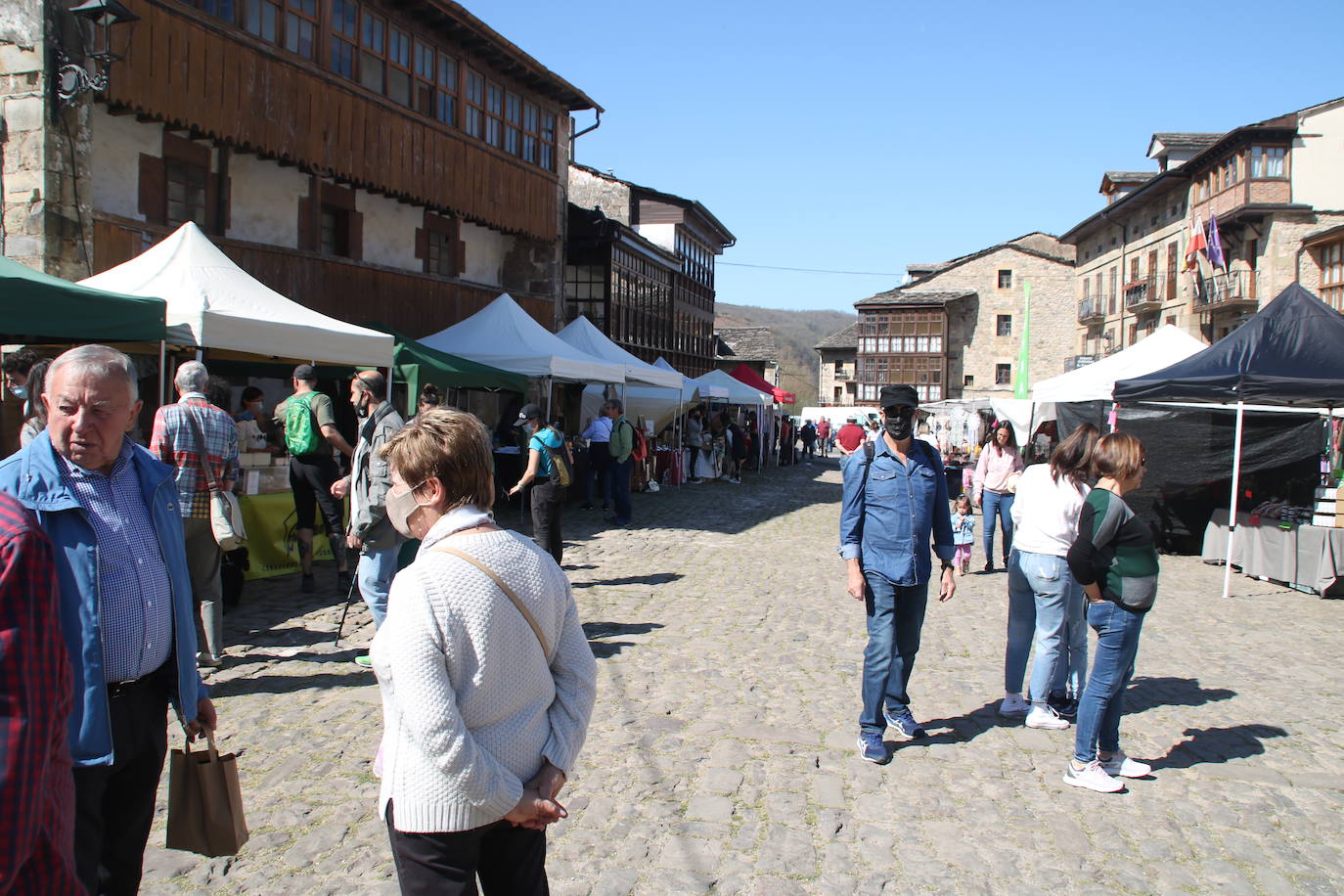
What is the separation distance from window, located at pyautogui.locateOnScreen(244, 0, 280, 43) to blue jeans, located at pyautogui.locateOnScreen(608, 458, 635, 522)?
7.22 m

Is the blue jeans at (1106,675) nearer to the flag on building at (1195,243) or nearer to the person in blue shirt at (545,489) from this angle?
the person in blue shirt at (545,489)

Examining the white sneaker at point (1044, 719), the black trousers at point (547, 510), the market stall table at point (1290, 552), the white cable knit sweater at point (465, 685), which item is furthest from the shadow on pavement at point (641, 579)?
the white cable knit sweater at point (465, 685)

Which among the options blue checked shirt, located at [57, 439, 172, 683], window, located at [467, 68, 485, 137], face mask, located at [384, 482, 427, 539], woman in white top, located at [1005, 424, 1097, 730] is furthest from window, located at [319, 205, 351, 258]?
face mask, located at [384, 482, 427, 539]

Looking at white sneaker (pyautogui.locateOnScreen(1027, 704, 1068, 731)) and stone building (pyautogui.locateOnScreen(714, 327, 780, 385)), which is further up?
stone building (pyautogui.locateOnScreen(714, 327, 780, 385))

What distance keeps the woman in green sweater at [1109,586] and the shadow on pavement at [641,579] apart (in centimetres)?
534

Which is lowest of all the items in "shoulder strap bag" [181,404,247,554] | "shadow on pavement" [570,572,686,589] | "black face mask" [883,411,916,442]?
"shadow on pavement" [570,572,686,589]

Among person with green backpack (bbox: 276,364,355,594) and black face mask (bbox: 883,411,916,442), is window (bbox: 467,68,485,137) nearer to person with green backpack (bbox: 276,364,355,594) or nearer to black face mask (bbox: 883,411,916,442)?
person with green backpack (bbox: 276,364,355,594)

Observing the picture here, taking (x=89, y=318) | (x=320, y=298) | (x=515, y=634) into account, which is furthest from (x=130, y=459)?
(x=320, y=298)

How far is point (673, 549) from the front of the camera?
11719 mm

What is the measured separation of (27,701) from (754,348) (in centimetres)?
6302

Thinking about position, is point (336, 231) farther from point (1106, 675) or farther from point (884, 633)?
point (1106, 675)

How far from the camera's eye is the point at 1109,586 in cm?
421

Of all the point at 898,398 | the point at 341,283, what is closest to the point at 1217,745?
the point at 898,398

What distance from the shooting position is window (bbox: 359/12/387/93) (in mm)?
13984
